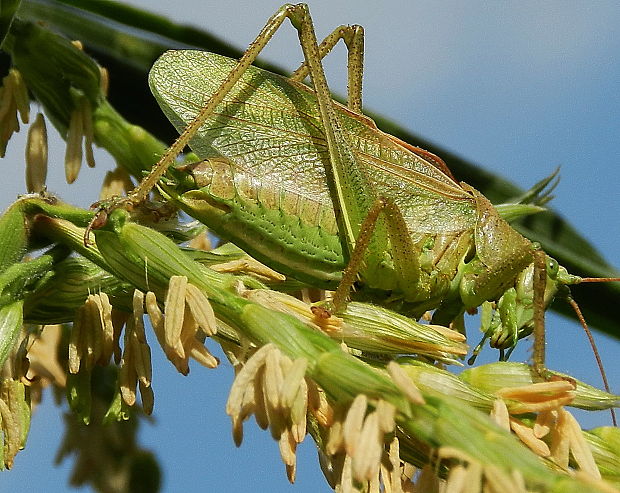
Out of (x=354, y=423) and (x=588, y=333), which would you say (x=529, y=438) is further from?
(x=588, y=333)

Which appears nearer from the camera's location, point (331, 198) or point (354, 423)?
point (354, 423)

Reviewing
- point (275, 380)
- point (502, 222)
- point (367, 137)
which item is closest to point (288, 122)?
point (367, 137)

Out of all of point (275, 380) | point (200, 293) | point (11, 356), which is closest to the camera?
point (275, 380)

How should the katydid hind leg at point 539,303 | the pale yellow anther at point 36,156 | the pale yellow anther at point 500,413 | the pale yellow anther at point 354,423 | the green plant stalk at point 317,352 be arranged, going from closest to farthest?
the green plant stalk at point 317,352 → the pale yellow anther at point 354,423 → the pale yellow anther at point 500,413 → the katydid hind leg at point 539,303 → the pale yellow anther at point 36,156

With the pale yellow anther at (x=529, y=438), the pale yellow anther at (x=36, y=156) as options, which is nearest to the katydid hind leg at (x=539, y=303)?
the pale yellow anther at (x=529, y=438)

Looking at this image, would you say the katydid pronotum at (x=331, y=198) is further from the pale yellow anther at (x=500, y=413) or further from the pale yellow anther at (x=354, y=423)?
the pale yellow anther at (x=354, y=423)

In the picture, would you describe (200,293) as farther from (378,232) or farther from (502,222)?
(502,222)

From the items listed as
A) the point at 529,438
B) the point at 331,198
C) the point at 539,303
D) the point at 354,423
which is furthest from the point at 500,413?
the point at 331,198

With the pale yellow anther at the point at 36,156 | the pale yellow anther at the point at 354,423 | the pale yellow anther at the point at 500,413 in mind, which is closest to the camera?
the pale yellow anther at the point at 354,423
